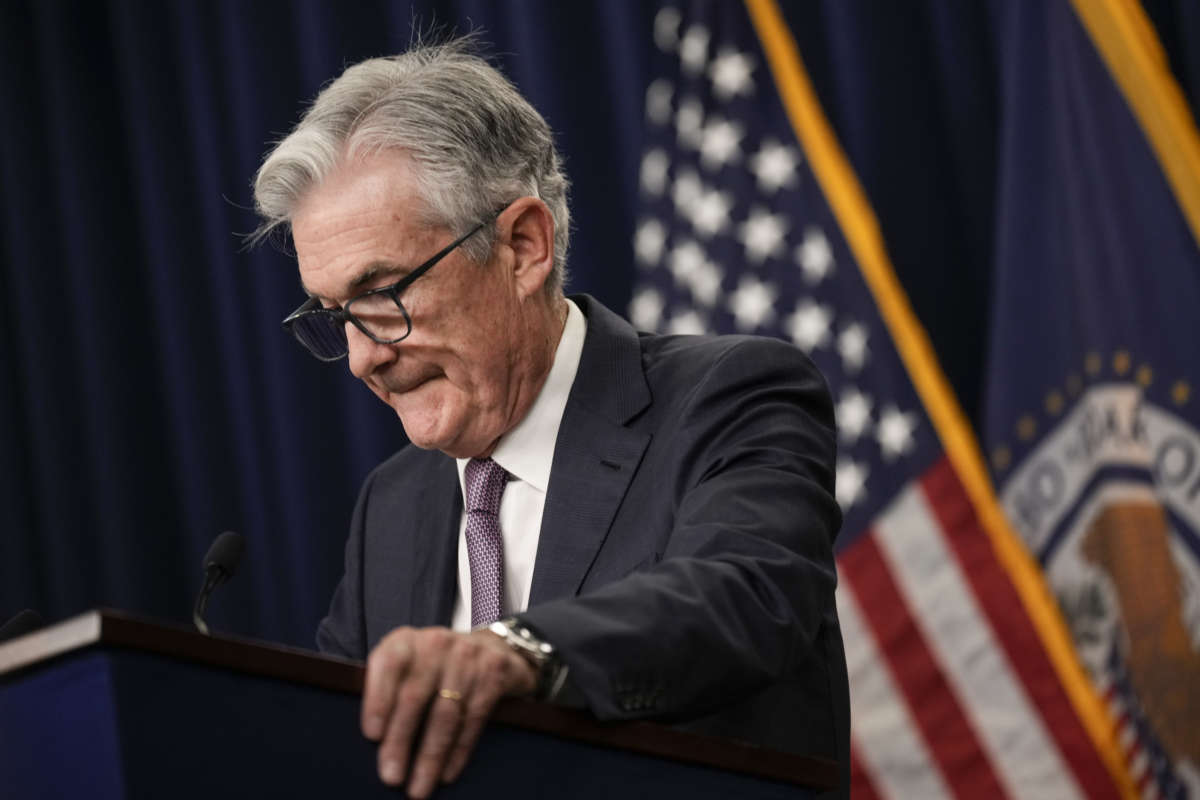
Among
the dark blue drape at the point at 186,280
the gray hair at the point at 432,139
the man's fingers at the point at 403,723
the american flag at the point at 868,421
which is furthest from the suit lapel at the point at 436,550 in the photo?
the dark blue drape at the point at 186,280

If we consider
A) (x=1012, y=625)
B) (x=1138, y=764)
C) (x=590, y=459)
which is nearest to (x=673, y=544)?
(x=590, y=459)

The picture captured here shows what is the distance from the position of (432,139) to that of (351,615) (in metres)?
0.69

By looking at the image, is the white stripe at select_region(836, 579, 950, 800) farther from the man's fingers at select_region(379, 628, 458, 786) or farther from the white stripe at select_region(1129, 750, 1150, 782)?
the man's fingers at select_region(379, 628, 458, 786)

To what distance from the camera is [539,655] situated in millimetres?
1124

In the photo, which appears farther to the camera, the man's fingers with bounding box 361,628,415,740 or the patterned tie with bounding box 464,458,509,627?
the patterned tie with bounding box 464,458,509,627

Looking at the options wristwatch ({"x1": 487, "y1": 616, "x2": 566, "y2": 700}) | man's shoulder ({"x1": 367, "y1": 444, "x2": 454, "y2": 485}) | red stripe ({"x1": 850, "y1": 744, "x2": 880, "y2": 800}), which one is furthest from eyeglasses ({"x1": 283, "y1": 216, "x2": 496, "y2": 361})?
red stripe ({"x1": 850, "y1": 744, "x2": 880, "y2": 800})

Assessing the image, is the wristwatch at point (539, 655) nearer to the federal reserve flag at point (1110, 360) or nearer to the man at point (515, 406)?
the man at point (515, 406)

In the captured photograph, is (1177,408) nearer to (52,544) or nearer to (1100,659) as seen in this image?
(1100,659)

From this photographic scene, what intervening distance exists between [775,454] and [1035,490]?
5.14 ft

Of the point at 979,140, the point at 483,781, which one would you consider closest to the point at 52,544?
the point at 979,140

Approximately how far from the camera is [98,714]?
36.1 inches

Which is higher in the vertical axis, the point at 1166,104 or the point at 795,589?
the point at 1166,104

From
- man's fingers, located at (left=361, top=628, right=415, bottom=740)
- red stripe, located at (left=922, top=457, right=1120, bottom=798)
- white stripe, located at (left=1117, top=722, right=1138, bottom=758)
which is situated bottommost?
white stripe, located at (left=1117, top=722, right=1138, bottom=758)

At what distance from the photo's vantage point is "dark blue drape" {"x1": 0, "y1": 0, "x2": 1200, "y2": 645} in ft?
11.8
